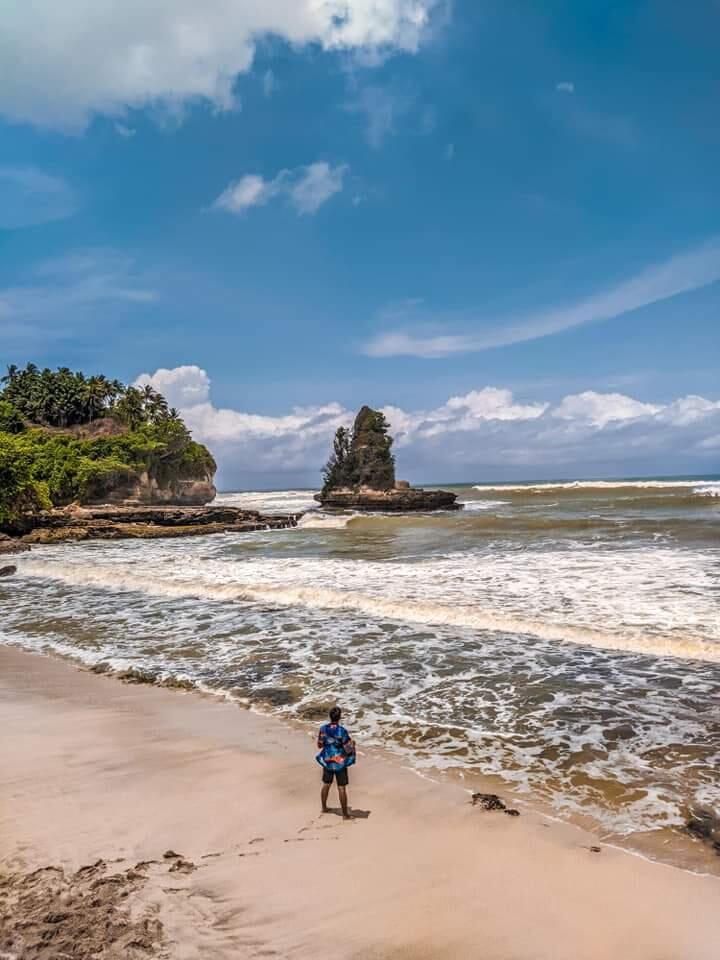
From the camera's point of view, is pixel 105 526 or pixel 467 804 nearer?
pixel 467 804

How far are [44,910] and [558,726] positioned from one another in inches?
231

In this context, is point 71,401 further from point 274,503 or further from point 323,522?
point 323,522

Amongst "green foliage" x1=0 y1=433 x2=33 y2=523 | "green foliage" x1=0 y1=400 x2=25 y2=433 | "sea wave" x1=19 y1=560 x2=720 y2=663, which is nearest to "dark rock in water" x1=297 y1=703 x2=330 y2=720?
"sea wave" x1=19 y1=560 x2=720 y2=663

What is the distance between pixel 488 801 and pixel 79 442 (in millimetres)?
64662

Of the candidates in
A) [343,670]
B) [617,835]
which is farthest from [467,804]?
[343,670]

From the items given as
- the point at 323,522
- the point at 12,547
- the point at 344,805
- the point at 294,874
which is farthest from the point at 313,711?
the point at 323,522

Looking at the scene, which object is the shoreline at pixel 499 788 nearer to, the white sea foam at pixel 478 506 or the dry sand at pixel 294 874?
the dry sand at pixel 294 874

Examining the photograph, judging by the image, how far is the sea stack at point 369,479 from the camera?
59125mm

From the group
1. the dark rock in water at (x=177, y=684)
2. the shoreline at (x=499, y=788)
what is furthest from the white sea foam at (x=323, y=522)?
the shoreline at (x=499, y=788)

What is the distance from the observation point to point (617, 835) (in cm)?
493

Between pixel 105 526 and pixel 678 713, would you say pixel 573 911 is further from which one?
pixel 105 526

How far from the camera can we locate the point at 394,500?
2323 inches

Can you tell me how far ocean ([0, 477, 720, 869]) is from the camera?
6.20 metres

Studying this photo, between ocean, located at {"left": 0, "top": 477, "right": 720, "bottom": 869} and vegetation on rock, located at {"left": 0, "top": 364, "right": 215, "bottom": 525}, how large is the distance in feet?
63.2
